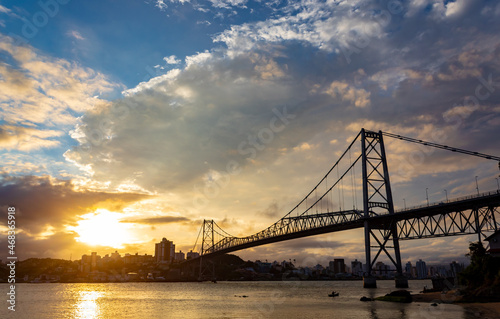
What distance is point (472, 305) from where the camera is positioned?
1631 inches

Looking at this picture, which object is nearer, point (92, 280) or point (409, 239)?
point (409, 239)

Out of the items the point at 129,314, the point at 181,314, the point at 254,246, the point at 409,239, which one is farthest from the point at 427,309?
the point at 254,246

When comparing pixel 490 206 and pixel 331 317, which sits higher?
pixel 490 206

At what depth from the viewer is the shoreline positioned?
34.1m

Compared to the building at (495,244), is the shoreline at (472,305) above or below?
below

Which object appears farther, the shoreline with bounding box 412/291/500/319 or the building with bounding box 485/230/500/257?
the building with bounding box 485/230/500/257

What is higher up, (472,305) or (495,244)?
(495,244)

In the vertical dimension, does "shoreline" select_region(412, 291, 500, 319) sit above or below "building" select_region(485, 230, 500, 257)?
below

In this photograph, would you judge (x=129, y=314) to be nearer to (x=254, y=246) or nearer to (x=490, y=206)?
(x=490, y=206)

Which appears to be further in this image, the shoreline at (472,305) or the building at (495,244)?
the building at (495,244)

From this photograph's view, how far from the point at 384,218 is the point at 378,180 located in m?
9.56

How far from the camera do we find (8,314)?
47.2 meters

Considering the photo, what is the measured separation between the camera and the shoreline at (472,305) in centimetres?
3408

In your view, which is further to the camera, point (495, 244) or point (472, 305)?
point (495, 244)
